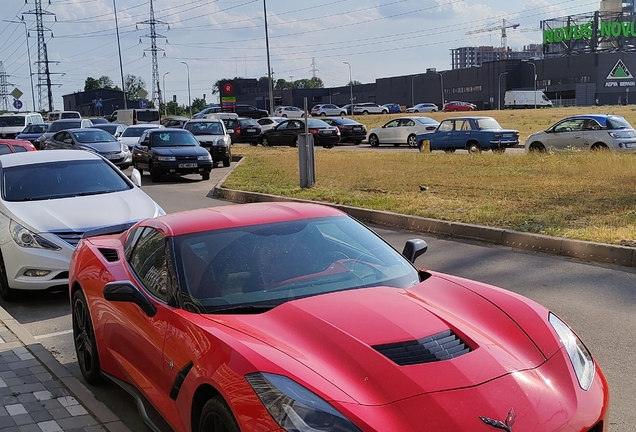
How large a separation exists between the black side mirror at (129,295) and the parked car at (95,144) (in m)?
21.3

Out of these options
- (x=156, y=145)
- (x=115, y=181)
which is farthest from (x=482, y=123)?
(x=115, y=181)

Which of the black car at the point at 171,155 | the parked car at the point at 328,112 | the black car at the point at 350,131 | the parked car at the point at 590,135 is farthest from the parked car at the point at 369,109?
the black car at the point at 171,155

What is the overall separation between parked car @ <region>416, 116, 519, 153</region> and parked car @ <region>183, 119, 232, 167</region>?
845 cm

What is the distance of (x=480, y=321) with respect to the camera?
3836 mm

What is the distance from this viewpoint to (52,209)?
860 centimetres

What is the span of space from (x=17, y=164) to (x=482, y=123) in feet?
72.1

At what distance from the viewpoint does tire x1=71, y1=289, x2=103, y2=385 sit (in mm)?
5461

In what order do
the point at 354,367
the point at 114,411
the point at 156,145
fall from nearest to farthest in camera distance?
1. the point at 354,367
2. the point at 114,411
3. the point at 156,145

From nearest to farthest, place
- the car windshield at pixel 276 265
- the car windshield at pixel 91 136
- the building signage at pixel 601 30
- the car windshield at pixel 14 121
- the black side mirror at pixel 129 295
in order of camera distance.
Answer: the car windshield at pixel 276 265
the black side mirror at pixel 129 295
the car windshield at pixel 91 136
the car windshield at pixel 14 121
the building signage at pixel 601 30

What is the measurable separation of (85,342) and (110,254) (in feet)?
2.36

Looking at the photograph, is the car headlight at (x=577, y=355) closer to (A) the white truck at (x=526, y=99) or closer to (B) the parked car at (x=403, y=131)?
(B) the parked car at (x=403, y=131)

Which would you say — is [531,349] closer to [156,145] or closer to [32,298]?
[32,298]

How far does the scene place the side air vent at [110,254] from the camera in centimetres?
540

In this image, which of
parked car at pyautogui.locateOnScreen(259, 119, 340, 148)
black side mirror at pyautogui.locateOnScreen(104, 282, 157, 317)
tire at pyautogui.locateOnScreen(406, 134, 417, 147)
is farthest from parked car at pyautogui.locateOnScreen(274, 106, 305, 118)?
black side mirror at pyautogui.locateOnScreen(104, 282, 157, 317)
